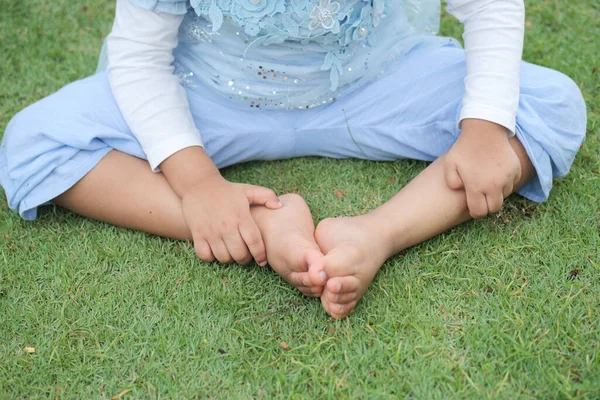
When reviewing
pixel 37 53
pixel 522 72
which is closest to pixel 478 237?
pixel 522 72

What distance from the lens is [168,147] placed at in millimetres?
1369

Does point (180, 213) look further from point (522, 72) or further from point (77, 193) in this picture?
point (522, 72)

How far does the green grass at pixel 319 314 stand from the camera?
1.09 metres

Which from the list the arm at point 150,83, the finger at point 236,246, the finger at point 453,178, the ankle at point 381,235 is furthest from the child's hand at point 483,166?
the arm at point 150,83

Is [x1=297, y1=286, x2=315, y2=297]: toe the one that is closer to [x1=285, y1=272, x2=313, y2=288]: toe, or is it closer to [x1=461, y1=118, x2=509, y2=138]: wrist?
[x1=285, y1=272, x2=313, y2=288]: toe

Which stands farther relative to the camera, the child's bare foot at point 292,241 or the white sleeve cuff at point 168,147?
the white sleeve cuff at point 168,147

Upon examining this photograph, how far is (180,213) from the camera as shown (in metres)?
1.36

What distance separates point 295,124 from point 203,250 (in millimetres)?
401

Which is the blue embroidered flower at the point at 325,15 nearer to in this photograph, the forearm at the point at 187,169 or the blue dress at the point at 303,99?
the blue dress at the point at 303,99

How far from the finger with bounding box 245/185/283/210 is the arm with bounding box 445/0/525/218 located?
12.9 inches

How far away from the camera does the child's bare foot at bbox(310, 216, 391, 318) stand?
1165mm

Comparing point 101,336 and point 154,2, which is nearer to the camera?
point 101,336

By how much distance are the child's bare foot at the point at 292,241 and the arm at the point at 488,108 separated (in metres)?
0.29

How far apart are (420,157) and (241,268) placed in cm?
49
